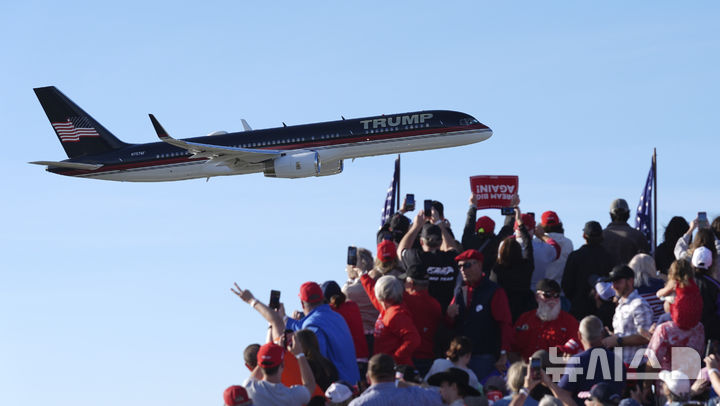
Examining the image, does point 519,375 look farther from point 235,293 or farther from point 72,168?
point 72,168

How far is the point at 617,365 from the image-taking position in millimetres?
9922

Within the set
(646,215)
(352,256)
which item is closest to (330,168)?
(646,215)

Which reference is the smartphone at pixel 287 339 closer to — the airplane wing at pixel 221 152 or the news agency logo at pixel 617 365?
the news agency logo at pixel 617 365

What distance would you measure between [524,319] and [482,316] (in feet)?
1.88

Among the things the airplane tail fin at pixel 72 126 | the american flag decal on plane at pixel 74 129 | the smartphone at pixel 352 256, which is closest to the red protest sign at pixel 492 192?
the smartphone at pixel 352 256

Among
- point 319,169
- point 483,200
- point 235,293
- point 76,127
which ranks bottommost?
point 235,293

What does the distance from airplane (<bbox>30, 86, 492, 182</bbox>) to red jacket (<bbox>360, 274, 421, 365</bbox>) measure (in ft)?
103

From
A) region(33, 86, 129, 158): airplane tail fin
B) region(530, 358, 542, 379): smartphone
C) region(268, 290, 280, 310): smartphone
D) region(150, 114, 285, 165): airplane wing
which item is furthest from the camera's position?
region(33, 86, 129, 158): airplane tail fin

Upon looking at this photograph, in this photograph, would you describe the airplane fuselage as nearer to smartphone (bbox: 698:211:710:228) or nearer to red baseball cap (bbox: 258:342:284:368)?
smartphone (bbox: 698:211:710:228)

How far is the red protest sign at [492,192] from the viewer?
1688 centimetres

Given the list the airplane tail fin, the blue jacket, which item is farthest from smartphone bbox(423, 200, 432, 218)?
the airplane tail fin

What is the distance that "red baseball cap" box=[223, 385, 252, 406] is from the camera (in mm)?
9117

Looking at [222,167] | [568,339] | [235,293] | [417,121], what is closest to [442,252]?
[568,339]

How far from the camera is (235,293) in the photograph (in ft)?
36.8
